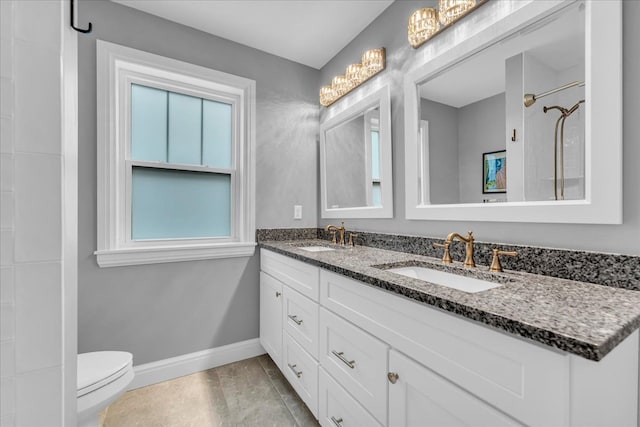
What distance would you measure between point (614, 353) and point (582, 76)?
0.87 metres

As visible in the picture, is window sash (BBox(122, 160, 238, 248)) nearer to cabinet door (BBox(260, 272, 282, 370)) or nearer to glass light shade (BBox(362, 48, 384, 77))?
cabinet door (BBox(260, 272, 282, 370))

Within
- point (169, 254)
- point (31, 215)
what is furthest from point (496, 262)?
point (169, 254)

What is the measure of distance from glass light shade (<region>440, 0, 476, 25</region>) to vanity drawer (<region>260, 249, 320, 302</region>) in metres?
1.37

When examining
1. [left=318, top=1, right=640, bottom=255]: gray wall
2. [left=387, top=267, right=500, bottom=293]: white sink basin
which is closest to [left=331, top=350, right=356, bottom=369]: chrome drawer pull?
[left=387, top=267, right=500, bottom=293]: white sink basin

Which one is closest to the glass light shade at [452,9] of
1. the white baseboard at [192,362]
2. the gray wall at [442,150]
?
the gray wall at [442,150]

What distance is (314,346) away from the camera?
139cm

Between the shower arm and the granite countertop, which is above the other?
the shower arm

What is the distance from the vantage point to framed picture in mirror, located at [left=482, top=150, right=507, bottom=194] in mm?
1196

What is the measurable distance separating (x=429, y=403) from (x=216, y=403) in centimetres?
140

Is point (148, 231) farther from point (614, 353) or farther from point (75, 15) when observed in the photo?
point (614, 353)

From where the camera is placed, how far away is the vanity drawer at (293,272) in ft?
4.63

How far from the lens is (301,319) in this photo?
1530mm

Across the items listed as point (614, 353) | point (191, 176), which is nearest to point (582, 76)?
point (614, 353)

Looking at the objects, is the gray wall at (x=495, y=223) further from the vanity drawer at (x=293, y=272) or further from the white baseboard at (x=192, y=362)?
the white baseboard at (x=192, y=362)
